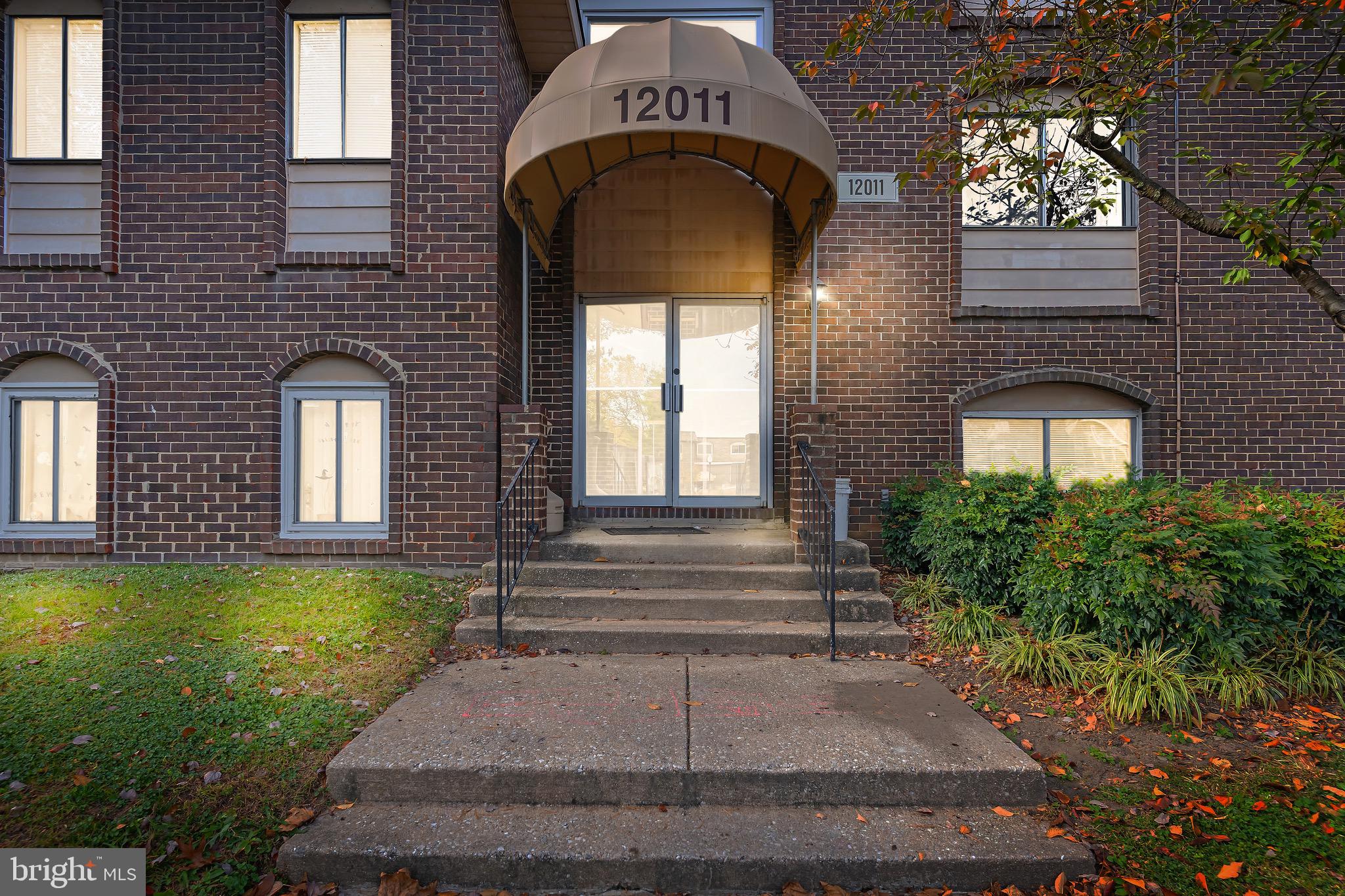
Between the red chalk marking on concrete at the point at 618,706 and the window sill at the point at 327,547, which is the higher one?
the window sill at the point at 327,547

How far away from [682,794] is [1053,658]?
8.27 feet

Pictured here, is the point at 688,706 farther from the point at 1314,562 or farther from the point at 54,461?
the point at 54,461

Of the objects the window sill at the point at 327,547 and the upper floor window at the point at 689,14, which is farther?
the upper floor window at the point at 689,14

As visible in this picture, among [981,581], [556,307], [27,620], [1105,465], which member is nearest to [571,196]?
[556,307]

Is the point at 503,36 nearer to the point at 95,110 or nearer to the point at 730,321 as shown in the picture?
the point at 730,321

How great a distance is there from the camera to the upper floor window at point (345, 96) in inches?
209

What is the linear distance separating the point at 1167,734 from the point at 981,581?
1465 millimetres

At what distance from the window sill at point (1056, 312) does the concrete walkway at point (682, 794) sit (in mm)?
4205

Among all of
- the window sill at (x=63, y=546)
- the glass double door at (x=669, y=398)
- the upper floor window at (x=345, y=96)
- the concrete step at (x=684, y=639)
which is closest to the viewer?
the concrete step at (x=684, y=639)

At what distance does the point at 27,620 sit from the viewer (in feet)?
13.0

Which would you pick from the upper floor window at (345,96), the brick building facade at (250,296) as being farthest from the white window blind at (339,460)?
the upper floor window at (345,96)

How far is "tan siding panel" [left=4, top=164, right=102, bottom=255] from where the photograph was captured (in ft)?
17.2

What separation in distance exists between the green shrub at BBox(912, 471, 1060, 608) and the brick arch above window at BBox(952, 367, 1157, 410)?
58.4 inches

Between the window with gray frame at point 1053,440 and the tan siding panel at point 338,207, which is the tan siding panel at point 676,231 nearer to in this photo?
the tan siding panel at point 338,207
